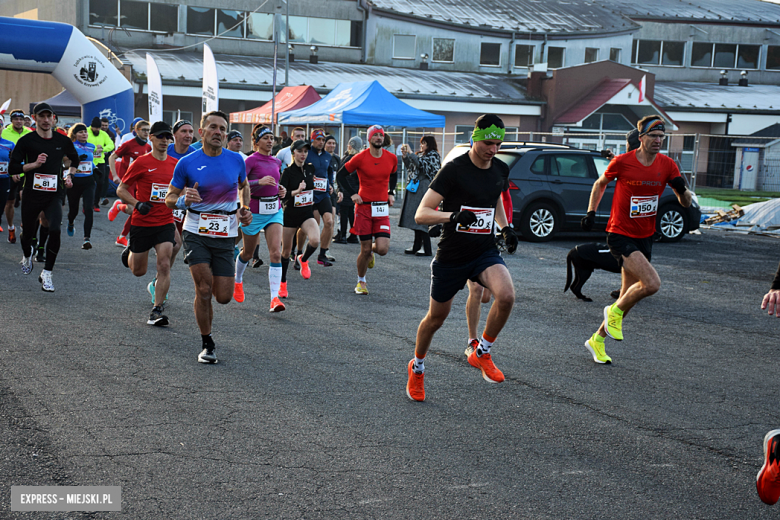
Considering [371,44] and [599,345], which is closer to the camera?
[599,345]

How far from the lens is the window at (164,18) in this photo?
4025cm

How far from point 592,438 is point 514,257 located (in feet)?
30.3

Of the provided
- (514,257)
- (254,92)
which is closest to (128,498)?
(514,257)

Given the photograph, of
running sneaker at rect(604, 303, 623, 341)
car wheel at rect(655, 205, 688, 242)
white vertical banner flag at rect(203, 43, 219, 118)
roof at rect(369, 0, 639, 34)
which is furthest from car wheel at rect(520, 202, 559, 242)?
roof at rect(369, 0, 639, 34)

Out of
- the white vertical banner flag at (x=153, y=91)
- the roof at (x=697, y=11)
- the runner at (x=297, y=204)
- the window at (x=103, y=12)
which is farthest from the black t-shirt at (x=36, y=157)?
the roof at (x=697, y=11)

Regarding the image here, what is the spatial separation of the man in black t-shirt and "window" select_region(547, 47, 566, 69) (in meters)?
41.3

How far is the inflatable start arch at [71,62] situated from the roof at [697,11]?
1383 inches

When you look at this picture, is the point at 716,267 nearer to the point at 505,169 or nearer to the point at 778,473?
the point at 505,169

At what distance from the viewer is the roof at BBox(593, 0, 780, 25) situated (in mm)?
50722

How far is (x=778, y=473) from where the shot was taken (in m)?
3.61

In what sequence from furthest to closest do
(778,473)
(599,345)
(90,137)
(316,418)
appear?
1. (90,137)
2. (599,345)
3. (316,418)
4. (778,473)

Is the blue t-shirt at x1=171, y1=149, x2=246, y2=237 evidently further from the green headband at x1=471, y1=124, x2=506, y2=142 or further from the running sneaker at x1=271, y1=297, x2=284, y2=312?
the green headband at x1=471, y1=124, x2=506, y2=142

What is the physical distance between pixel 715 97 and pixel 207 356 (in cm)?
4203

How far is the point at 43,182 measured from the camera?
9773 mm
